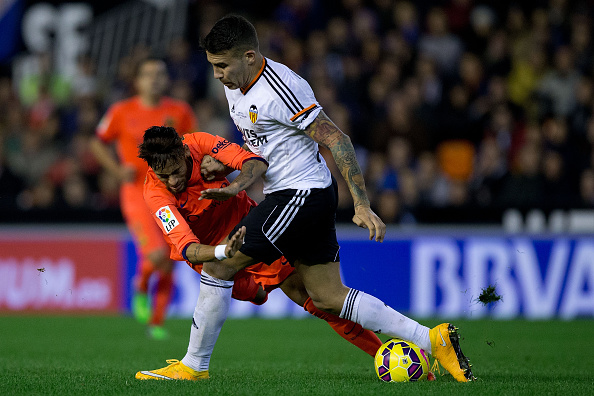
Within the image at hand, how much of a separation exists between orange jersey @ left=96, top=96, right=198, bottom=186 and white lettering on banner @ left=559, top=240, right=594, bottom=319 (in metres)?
4.76

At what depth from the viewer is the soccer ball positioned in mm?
4785

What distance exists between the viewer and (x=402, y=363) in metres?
4.79

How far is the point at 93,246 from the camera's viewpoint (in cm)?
1048

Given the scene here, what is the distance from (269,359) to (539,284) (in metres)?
4.54

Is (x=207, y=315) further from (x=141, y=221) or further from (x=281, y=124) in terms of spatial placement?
(x=141, y=221)

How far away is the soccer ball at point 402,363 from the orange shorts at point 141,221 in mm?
3296

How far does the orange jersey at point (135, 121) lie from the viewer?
8.01m

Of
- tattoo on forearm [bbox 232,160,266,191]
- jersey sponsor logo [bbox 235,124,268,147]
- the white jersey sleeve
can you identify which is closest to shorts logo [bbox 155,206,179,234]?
tattoo on forearm [bbox 232,160,266,191]

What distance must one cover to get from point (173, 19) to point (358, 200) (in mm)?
10366

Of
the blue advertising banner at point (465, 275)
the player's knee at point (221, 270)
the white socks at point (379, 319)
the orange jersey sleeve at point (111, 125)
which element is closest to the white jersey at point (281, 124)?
the player's knee at point (221, 270)

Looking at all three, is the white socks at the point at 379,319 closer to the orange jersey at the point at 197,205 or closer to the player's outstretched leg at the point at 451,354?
the player's outstretched leg at the point at 451,354

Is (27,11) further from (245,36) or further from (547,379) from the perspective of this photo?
(547,379)

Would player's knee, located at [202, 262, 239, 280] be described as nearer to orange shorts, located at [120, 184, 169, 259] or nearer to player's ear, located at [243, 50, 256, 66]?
player's ear, located at [243, 50, 256, 66]

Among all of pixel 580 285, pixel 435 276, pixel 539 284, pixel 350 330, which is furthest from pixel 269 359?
pixel 580 285
